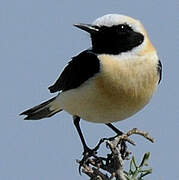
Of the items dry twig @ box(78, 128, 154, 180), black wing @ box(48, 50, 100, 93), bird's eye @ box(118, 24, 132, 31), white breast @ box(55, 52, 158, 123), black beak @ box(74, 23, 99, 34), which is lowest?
dry twig @ box(78, 128, 154, 180)

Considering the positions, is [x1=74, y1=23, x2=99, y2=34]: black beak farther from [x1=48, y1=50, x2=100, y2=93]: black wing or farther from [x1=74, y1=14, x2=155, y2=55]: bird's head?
[x1=48, y1=50, x2=100, y2=93]: black wing

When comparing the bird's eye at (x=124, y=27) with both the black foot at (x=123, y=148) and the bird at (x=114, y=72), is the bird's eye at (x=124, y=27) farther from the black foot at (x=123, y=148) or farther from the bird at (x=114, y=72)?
the black foot at (x=123, y=148)

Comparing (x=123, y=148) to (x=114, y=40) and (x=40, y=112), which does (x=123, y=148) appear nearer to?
(x=114, y=40)

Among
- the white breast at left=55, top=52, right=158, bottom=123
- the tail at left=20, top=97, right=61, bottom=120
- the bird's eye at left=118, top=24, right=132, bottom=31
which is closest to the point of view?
the white breast at left=55, top=52, right=158, bottom=123

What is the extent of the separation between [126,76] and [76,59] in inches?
23.8

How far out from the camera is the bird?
4.41 meters

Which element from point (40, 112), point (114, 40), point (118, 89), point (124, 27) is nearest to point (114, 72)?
point (118, 89)

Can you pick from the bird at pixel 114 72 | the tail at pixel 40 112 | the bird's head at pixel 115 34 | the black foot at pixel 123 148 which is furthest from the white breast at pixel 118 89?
the tail at pixel 40 112

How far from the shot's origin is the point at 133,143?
13.2ft

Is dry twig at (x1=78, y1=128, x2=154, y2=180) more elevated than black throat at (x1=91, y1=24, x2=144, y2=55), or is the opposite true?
black throat at (x1=91, y1=24, x2=144, y2=55)

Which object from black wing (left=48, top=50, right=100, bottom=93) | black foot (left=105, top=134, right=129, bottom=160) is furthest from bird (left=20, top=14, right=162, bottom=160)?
black foot (left=105, top=134, right=129, bottom=160)

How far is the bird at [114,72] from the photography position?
441 centimetres

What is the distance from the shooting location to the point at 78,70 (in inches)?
187

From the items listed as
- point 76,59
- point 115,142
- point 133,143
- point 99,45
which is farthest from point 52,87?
point 115,142
